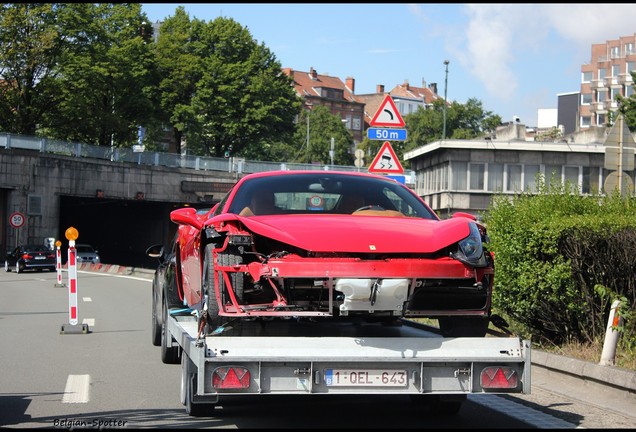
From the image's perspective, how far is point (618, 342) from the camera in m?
10.7

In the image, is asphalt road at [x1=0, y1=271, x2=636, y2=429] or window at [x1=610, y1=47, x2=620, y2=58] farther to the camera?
window at [x1=610, y1=47, x2=620, y2=58]

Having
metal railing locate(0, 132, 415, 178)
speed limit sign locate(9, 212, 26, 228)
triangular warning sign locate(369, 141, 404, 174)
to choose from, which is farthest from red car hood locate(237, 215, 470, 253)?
metal railing locate(0, 132, 415, 178)

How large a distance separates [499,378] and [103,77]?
214 ft

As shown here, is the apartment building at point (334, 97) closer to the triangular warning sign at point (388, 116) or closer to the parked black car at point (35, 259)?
the parked black car at point (35, 259)

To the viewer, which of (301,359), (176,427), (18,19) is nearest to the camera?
(301,359)

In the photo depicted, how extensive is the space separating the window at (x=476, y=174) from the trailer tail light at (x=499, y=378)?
62051mm

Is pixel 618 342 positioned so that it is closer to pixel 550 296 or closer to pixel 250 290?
pixel 550 296

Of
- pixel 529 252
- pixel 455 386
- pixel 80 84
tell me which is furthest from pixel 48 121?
pixel 455 386

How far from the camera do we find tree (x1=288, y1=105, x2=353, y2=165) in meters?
120

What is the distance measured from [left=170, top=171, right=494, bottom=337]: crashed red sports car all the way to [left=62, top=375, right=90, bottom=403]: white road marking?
7.25 feet

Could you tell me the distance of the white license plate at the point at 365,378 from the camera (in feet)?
21.3

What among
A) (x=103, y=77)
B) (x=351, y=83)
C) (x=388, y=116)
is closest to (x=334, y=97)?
(x=351, y=83)

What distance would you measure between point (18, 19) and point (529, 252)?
59.7 metres

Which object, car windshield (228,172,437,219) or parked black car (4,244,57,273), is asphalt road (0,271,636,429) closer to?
car windshield (228,172,437,219)
